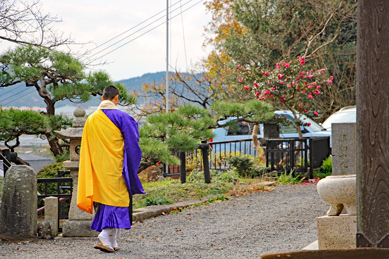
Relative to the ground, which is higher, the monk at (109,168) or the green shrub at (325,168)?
the monk at (109,168)

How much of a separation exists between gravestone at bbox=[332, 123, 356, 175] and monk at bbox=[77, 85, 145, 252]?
2356mm

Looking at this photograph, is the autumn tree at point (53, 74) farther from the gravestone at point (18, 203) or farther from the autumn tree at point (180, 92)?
the autumn tree at point (180, 92)

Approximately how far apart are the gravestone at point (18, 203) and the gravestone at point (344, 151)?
380 centimetres

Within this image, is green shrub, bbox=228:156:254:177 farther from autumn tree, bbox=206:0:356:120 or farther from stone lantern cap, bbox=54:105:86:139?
autumn tree, bbox=206:0:356:120

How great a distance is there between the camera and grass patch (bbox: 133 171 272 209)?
923 cm

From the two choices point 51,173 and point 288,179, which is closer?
point 51,173

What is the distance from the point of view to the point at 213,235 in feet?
22.1

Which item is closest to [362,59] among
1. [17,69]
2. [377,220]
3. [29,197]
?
[377,220]

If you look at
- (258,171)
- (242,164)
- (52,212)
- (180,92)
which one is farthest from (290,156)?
(180,92)

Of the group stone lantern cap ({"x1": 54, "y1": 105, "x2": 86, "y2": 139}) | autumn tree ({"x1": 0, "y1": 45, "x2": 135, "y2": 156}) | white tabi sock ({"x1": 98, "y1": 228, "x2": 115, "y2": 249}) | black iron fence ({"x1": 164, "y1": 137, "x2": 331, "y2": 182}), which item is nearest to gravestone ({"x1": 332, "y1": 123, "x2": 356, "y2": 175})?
white tabi sock ({"x1": 98, "y1": 228, "x2": 115, "y2": 249})

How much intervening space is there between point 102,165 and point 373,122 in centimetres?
374

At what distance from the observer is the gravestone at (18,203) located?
6535 millimetres

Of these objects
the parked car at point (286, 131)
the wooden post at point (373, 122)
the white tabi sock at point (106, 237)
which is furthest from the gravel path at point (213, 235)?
the parked car at point (286, 131)

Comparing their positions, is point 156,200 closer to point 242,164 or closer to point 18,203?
point 18,203
